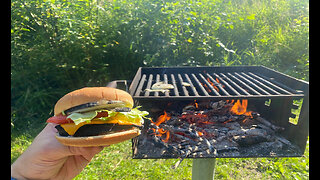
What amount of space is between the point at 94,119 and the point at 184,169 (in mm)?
2313

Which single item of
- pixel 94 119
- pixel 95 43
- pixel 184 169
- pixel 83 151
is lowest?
pixel 184 169

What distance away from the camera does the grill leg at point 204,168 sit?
7.27ft

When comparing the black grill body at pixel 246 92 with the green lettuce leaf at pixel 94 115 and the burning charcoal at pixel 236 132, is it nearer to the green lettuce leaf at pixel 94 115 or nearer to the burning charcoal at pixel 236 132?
the green lettuce leaf at pixel 94 115

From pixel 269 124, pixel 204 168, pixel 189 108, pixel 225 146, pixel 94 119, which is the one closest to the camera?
pixel 94 119

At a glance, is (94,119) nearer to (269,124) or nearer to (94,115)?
(94,115)

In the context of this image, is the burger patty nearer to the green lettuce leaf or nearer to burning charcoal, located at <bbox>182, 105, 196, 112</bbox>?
the green lettuce leaf

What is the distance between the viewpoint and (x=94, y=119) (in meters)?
1.66

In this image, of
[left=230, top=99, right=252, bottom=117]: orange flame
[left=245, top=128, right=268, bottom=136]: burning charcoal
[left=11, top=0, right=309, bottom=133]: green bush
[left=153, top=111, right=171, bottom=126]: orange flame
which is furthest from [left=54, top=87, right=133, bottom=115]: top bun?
[left=11, top=0, right=309, bottom=133]: green bush

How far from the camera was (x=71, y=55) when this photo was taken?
482cm

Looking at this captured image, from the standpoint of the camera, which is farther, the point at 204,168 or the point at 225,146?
the point at 204,168

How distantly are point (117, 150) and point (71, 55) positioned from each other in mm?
2682

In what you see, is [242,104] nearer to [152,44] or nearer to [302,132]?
[302,132]

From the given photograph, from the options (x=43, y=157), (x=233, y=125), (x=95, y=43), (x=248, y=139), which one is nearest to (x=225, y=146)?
(x=248, y=139)

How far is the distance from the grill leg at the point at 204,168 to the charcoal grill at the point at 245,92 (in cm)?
38
